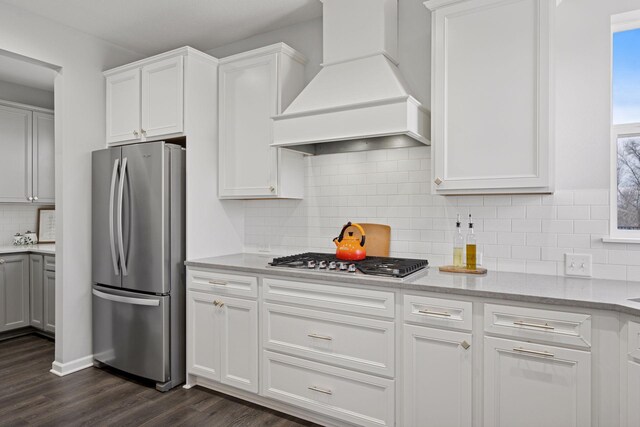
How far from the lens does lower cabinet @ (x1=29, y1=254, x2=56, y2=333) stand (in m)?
4.07

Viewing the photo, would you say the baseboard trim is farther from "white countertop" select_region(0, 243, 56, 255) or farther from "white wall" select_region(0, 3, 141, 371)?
"white countertop" select_region(0, 243, 56, 255)

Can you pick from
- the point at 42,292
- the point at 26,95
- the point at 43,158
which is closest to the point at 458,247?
the point at 42,292

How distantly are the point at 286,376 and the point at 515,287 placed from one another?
1438mm

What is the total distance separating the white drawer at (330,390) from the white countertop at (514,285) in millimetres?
533

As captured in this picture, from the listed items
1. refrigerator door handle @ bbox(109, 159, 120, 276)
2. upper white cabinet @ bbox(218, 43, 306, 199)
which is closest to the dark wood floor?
refrigerator door handle @ bbox(109, 159, 120, 276)

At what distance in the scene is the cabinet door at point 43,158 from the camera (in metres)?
4.52

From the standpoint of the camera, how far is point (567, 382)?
1.78 meters

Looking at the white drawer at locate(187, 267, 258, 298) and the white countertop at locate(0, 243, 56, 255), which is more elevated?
the white countertop at locate(0, 243, 56, 255)

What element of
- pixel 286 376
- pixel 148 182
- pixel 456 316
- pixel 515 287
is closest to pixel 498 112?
pixel 515 287

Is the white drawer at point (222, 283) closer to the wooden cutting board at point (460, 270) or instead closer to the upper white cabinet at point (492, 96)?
the wooden cutting board at point (460, 270)

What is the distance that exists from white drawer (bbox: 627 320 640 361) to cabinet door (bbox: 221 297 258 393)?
76.3 inches

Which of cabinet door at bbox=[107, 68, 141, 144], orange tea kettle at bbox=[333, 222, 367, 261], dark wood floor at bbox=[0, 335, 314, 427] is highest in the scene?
cabinet door at bbox=[107, 68, 141, 144]

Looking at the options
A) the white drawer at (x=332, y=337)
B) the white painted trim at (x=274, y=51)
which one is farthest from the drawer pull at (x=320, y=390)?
the white painted trim at (x=274, y=51)

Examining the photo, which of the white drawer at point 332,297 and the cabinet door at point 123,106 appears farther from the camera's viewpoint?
the cabinet door at point 123,106
